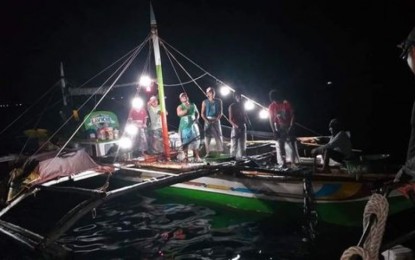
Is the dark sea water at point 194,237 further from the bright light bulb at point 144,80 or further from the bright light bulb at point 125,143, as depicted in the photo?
the bright light bulb at point 144,80

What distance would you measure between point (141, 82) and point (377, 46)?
55965mm

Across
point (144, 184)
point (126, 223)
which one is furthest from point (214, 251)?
point (126, 223)

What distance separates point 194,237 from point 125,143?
224 inches

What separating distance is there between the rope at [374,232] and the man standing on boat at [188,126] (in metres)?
9.69

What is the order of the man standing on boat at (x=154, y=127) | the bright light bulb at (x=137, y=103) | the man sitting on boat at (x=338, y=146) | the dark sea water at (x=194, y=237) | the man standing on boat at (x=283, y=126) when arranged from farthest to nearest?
Result: the man standing on boat at (x=154, y=127), the bright light bulb at (x=137, y=103), the man standing on boat at (x=283, y=126), the man sitting on boat at (x=338, y=146), the dark sea water at (x=194, y=237)

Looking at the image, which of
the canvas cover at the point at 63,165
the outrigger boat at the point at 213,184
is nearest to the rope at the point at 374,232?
the outrigger boat at the point at 213,184

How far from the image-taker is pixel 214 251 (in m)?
8.42

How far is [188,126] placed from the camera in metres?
12.8

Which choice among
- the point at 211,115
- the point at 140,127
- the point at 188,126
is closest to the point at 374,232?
the point at 211,115

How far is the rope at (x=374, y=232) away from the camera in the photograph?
2.95 metres

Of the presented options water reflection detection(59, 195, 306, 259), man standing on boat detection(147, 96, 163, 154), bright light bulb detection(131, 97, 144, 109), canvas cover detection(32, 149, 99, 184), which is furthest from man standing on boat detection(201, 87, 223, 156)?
canvas cover detection(32, 149, 99, 184)

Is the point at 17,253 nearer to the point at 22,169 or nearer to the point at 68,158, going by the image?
the point at 22,169

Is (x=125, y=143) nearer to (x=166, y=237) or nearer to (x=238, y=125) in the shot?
(x=238, y=125)

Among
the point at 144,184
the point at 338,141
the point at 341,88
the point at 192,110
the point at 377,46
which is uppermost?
the point at 377,46
